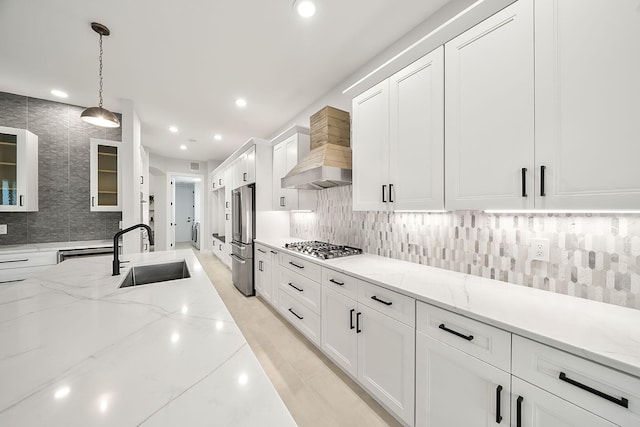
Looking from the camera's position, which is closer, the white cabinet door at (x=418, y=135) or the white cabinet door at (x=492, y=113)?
the white cabinet door at (x=492, y=113)

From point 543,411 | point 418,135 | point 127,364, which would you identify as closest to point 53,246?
point 127,364

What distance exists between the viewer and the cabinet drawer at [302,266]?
2219 millimetres

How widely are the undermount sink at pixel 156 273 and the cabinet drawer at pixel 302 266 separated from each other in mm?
1037

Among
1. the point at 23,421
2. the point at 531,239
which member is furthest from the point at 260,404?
the point at 531,239

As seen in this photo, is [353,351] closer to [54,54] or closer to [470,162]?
[470,162]

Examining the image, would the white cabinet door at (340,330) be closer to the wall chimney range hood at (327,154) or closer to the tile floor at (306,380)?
the tile floor at (306,380)

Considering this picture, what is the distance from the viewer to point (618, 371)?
2.55ft

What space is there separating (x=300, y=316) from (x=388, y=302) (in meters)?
1.29

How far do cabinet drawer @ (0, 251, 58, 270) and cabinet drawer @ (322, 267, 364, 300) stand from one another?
3.47 m

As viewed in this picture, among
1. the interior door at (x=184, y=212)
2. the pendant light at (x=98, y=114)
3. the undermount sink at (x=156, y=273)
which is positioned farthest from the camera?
the interior door at (x=184, y=212)

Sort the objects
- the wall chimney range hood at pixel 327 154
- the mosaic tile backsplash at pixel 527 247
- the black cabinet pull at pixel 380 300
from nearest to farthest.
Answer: the mosaic tile backsplash at pixel 527 247 → the black cabinet pull at pixel 380 300 → the wall chimney range hood at pixel 327 154

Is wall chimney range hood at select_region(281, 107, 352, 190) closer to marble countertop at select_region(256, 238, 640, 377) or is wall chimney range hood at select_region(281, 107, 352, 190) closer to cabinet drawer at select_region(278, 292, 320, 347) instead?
marble countertop at select_region(256, 238, 640, 377)

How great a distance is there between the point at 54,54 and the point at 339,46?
112 inches

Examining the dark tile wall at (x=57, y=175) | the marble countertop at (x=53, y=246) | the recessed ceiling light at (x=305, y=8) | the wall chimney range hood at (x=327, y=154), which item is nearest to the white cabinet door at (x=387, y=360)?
the wall chimney range hood at (x=327, y=154)
